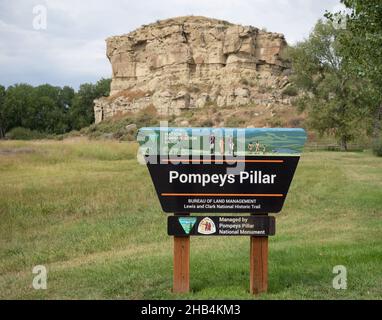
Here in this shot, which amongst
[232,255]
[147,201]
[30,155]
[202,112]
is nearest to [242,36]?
[202,112]

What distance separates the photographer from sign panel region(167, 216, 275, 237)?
22.0ft

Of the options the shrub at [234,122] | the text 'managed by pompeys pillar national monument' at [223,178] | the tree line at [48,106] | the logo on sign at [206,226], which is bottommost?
the logo on sign at [206,226]

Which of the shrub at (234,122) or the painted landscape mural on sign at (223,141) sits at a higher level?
the shrub at (234,122)

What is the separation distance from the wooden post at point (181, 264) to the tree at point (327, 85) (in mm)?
40611

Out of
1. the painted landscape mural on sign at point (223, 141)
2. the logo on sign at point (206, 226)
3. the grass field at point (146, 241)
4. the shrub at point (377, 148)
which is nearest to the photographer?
the painted landscape mural on sign at point (223, 141)

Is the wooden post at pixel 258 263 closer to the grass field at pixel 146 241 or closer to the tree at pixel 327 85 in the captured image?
the grass field at pixel 146 241

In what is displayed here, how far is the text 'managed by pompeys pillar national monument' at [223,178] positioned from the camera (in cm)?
661

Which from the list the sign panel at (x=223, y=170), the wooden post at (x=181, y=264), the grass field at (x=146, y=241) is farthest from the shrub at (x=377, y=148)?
the wooden post at (x=181, y=264)

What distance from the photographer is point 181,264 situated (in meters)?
6.77

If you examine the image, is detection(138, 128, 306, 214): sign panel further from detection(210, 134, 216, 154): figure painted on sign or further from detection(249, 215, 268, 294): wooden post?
detection(249, 215, 268, 294): wooden post

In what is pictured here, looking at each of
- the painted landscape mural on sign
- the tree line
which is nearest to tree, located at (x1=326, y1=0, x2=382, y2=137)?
the painted landscape mural on sign

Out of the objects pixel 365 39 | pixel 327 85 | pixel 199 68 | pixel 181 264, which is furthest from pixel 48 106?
pixel 181 264

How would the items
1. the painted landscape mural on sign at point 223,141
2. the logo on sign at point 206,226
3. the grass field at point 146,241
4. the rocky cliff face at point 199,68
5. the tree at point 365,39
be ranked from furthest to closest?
the rocky cliff face at point 199,68 → the tree at point 365,39 → the grass field at point 146,241 → the logo on sign at point 206,226 → the painted landscape mural on sign at point 223,141

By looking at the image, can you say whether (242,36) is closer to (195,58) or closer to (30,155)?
(195,58)
